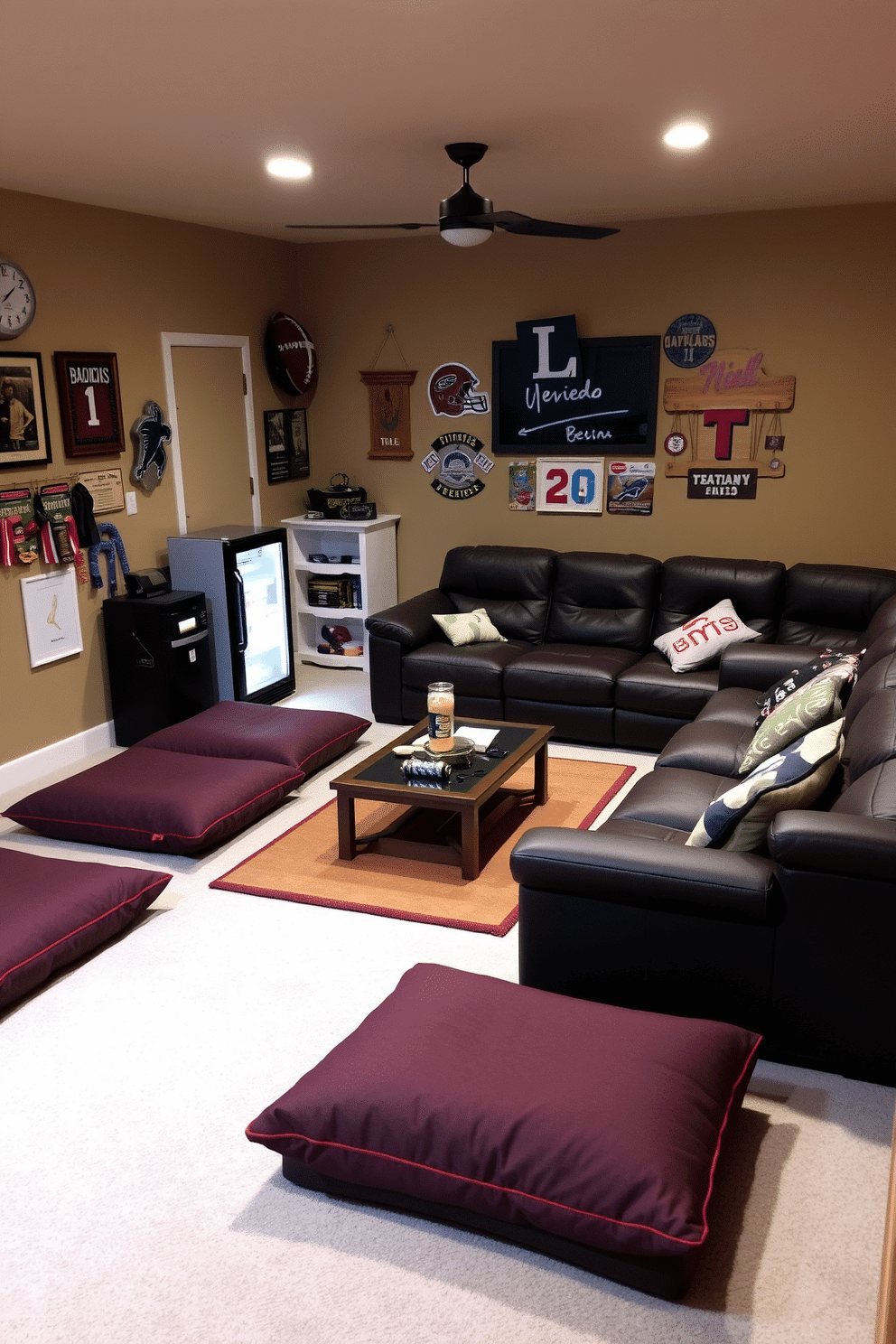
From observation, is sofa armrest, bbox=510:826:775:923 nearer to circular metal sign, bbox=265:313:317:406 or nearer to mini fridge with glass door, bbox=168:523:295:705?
mini fridge with glass door, bbox=168:523:295:705

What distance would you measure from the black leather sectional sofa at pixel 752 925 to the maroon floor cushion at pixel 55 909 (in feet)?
4.74

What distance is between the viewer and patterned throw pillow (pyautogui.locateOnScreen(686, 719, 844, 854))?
295cm

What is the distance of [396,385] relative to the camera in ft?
23.2

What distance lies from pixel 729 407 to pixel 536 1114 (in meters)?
4.80

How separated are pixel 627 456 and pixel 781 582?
129 cm

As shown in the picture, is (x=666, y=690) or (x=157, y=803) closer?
(x=157, y=803)

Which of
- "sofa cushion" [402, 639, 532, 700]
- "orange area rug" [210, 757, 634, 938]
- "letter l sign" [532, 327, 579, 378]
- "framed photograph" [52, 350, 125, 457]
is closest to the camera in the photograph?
"orange area rug" [210, 757, 634, 938]

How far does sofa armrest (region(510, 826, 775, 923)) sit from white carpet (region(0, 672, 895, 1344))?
0.53 m

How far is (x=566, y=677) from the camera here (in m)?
5.54

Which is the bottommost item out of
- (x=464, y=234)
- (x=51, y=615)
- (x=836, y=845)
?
(x=836, y=845)

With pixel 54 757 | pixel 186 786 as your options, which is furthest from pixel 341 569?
pixel 186 786

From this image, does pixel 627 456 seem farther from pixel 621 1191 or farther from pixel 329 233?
pixel 621 1191

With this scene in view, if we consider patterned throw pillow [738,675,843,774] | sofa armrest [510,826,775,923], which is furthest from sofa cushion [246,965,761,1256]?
patterned throw pillow [738,675,843,774]

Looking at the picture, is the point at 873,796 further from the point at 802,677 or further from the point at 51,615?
the point at 51,615
